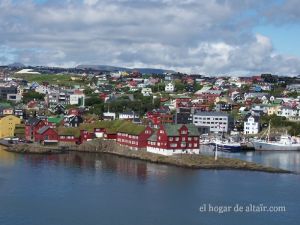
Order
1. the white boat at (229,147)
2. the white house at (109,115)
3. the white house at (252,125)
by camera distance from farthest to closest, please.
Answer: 1. the white house at (109,115)
2. the white house at (252,125)
3. the white boat at (229,147)

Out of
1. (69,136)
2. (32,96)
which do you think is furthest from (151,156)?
(32,96)

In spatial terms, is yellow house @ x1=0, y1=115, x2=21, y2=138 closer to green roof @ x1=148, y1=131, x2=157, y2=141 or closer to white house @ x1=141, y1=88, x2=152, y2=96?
green roof @ x1=148, y1=131, x2=157, y2=141

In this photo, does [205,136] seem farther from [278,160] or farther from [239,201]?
[239,201]

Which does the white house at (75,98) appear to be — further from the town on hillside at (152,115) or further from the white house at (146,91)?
the white house at (146,91)

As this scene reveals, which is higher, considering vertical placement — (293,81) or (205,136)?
(293,81)

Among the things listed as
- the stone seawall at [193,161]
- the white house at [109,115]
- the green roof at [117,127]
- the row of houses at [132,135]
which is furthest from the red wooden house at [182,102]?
the stone seawall at [193,161]

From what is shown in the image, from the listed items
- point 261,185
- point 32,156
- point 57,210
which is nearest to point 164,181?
point 261,185
